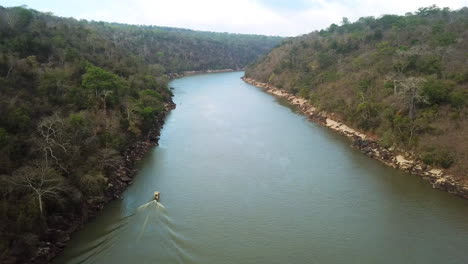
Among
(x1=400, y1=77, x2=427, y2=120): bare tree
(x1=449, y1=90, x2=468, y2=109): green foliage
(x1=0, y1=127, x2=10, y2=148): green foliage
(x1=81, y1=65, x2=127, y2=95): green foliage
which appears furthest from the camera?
(x1=81, y1=65, x2=127, y2=95): green foliage

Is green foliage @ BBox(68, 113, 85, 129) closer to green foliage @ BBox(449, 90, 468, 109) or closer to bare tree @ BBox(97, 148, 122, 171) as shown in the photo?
bare tree @ BBox(97, 148, 122, 171)

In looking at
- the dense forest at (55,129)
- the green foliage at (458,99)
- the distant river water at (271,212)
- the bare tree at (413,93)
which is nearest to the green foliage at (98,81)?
the dense forest at (55,129)

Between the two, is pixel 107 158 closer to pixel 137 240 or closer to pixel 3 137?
pixel 3 137

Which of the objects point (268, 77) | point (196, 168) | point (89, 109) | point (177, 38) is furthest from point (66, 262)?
point (177, 38)

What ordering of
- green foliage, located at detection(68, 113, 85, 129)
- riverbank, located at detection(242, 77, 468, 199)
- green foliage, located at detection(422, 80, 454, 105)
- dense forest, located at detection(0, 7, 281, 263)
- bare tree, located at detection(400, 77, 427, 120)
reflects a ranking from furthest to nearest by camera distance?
bare tree, located at detection(400, 77, 427, 120) → green foliage, located at detection(422, 80, 454, 105) → riverbank, located at detection(242, 77, 468, 199) → green foliage, located at detection(68, 113, 85, 129) → dense forest, located at detection(0, 7, 281, 263)

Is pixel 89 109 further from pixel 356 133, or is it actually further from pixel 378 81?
pixel 378 81

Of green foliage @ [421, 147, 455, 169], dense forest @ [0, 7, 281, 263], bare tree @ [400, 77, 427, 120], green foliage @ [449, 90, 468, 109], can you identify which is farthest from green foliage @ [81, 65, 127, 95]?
green foliage @ [449, 90, 468, 109]

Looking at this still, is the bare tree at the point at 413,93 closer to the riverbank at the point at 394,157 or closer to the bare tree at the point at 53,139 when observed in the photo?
the riverbank at the point at 394,157
